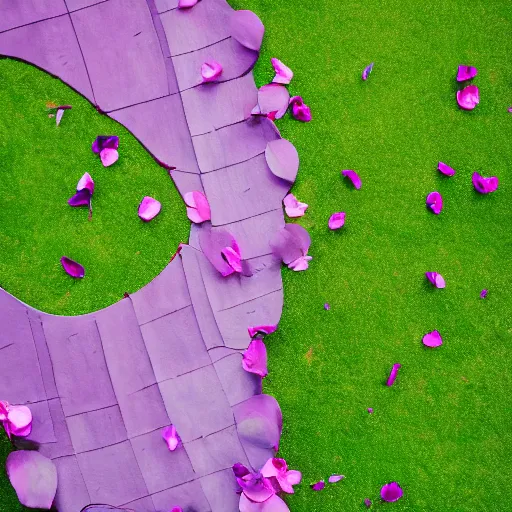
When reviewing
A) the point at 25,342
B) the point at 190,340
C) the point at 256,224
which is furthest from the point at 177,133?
the point at 25,342

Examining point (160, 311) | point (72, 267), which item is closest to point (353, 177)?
point (160, 311)

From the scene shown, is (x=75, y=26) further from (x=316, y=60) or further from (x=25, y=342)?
(x=25, y=342)

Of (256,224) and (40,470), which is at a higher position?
(256,224)

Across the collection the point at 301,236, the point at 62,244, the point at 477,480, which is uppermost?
the point at 62,244

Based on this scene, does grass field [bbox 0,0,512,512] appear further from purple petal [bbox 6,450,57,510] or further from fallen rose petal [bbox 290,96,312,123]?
purple petal [bbox 6,450,57,510]

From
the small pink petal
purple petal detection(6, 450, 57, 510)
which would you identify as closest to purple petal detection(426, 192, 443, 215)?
the small pink petal

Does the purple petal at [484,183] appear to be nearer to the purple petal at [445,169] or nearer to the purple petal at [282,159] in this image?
the purple petal at [445,169]

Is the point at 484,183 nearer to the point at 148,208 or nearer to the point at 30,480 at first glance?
the point at 148,208
